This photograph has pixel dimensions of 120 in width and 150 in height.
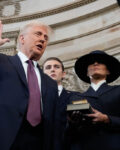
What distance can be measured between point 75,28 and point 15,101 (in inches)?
140

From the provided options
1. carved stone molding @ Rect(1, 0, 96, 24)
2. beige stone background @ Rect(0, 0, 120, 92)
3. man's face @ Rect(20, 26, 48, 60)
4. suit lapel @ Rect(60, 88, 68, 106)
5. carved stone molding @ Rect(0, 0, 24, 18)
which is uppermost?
carved stone molding @ Rect(0, 0, 24, 18)

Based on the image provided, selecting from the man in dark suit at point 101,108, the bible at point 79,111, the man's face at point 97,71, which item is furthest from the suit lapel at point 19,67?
the man's face at point 97,71

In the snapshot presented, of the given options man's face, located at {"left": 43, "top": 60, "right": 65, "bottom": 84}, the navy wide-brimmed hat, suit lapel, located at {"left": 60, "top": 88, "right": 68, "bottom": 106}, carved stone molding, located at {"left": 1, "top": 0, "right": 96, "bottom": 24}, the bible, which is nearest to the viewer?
the bible

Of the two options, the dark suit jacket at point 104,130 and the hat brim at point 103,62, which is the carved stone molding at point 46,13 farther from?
the dark suit jacket at point 104,130

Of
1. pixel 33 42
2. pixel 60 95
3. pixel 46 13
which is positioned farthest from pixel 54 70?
pixel 46 13

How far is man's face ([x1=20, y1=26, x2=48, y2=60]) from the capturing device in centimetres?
174

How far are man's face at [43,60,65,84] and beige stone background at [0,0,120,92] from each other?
4.79 feet

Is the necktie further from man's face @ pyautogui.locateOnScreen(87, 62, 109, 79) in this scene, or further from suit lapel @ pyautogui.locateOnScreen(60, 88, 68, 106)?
man's face @ pyautogui.locateOnScreen(87, 62, 109, 79)

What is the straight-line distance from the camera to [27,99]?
151cm

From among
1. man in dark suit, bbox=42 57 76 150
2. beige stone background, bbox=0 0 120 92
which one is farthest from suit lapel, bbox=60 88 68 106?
beige stone background, bbox=0 0 120 92

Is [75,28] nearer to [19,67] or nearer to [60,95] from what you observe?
[60,95]

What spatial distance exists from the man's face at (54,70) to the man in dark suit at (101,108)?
1.37 ft

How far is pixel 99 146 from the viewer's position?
6.03ft

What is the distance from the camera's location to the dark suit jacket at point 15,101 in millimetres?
1417
